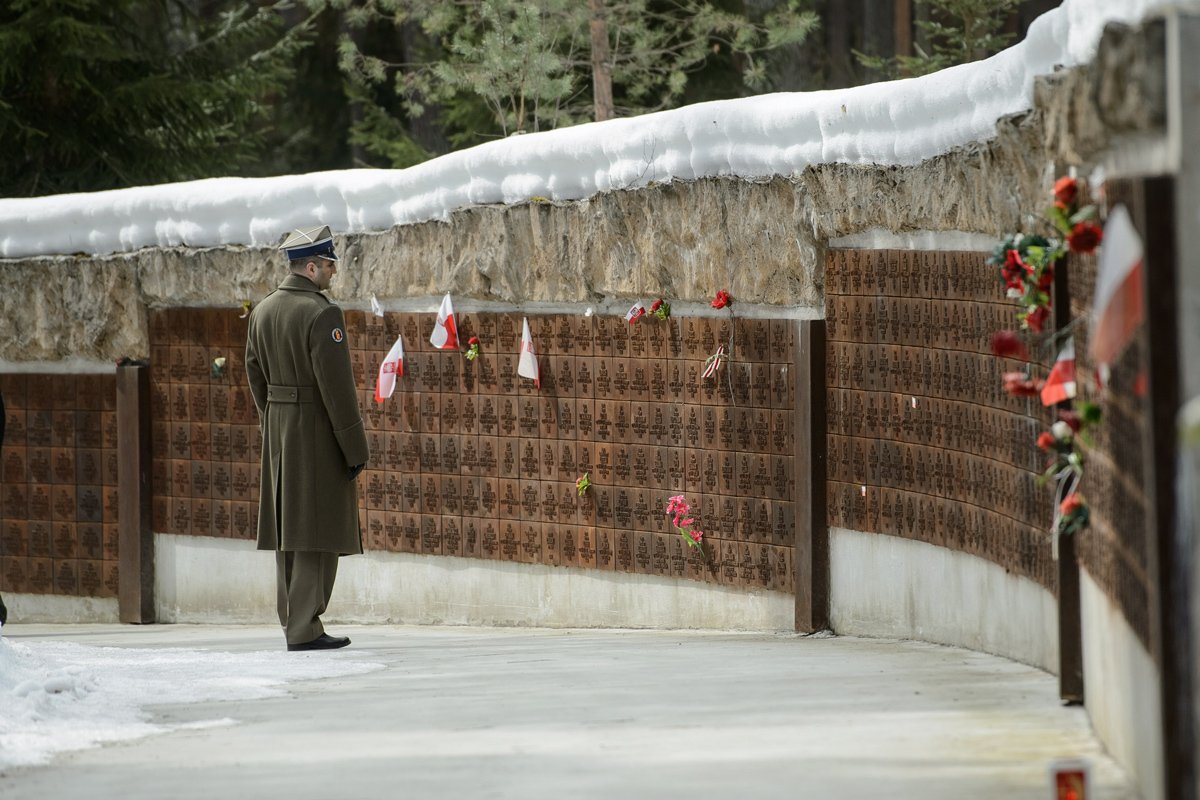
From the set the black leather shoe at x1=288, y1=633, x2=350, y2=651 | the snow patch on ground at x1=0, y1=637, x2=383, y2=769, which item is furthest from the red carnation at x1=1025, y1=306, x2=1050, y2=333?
the black leather shoe at x1=288, y1=633, x2=350, y2=651

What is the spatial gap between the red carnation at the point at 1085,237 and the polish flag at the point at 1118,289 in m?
0.46

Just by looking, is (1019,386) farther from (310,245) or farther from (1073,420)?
(310,245)

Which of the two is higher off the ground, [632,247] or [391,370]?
[632,247]

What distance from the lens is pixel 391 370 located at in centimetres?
984

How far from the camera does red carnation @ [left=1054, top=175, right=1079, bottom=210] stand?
5.14m

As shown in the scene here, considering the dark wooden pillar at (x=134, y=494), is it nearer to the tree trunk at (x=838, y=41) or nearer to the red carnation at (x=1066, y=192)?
the red carnation at (x=1066, y=192)

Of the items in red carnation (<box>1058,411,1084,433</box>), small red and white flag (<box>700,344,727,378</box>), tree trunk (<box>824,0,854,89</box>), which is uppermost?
tree trunk (<box>824,0,854,89</box>)

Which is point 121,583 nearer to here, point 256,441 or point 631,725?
point 256,441

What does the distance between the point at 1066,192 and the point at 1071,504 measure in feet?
2.93

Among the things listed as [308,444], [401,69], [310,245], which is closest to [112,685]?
[308,444]

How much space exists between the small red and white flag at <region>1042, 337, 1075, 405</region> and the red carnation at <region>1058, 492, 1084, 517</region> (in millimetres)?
282

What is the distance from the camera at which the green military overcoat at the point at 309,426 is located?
25.7 feet

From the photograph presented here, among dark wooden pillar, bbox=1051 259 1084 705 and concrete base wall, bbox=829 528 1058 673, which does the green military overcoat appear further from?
dark wooden pillar, bbox=1051 259 1084 705

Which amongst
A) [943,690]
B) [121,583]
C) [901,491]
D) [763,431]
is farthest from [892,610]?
[121,583]
